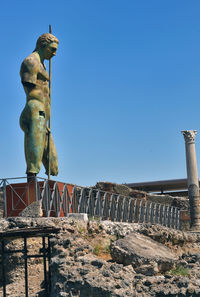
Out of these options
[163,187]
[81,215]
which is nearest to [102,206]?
[81,215]

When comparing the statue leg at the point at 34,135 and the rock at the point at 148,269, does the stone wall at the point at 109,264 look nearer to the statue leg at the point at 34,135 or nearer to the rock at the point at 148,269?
the rock at the point at 148,269

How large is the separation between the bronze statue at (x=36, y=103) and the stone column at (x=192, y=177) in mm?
11963

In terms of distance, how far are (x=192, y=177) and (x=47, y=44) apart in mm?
12724

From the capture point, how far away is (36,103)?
42.7 ft

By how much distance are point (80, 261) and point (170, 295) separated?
5.31ft

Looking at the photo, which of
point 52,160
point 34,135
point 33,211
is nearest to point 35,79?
point 34,135

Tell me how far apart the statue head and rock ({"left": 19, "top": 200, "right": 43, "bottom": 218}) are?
444 cm

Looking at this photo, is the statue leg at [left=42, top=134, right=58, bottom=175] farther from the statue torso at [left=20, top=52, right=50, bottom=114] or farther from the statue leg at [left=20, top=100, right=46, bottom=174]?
the statue torso at [left=20, top=52, right=50, bottom=114]

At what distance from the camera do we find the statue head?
44.1 feet

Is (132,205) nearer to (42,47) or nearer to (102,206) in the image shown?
(102,206)

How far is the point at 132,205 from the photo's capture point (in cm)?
1705

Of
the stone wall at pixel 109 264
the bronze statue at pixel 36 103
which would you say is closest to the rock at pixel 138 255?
the stone wall at pixel 109 264

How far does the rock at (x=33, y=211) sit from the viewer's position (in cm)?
1066

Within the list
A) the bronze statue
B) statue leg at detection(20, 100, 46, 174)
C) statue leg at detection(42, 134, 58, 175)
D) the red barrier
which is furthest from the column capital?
the red barrier
